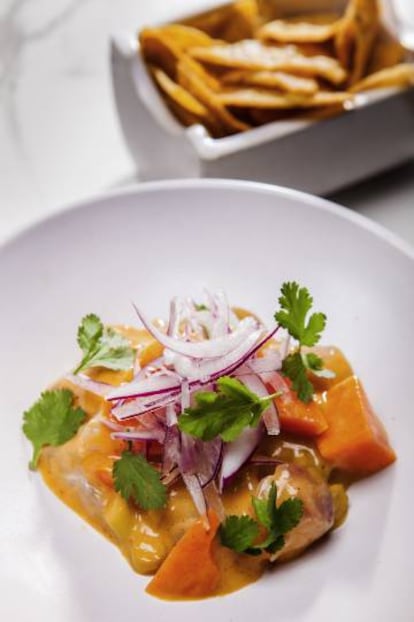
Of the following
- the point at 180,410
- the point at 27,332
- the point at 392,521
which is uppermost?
the point at 27,332

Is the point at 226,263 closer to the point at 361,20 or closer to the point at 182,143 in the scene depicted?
the point at 182,143

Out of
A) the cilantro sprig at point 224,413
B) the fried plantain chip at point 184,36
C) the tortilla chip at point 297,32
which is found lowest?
the cilantro sprig at point 224,413

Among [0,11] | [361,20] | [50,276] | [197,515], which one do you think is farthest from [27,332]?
[0,11]

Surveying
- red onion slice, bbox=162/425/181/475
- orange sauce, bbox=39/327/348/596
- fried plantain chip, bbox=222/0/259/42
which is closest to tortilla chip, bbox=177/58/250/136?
fried plantain chip, bbox=222/0/259/42

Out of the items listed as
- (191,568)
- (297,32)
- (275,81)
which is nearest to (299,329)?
(191,568)

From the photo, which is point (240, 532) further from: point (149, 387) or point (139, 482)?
point (149, 387)

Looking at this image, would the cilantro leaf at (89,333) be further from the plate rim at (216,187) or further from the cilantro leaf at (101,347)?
the plate rim at (216,187)

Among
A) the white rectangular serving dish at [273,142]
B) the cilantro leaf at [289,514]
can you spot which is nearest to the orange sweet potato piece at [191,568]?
the cilantro leaf at [289,514]
